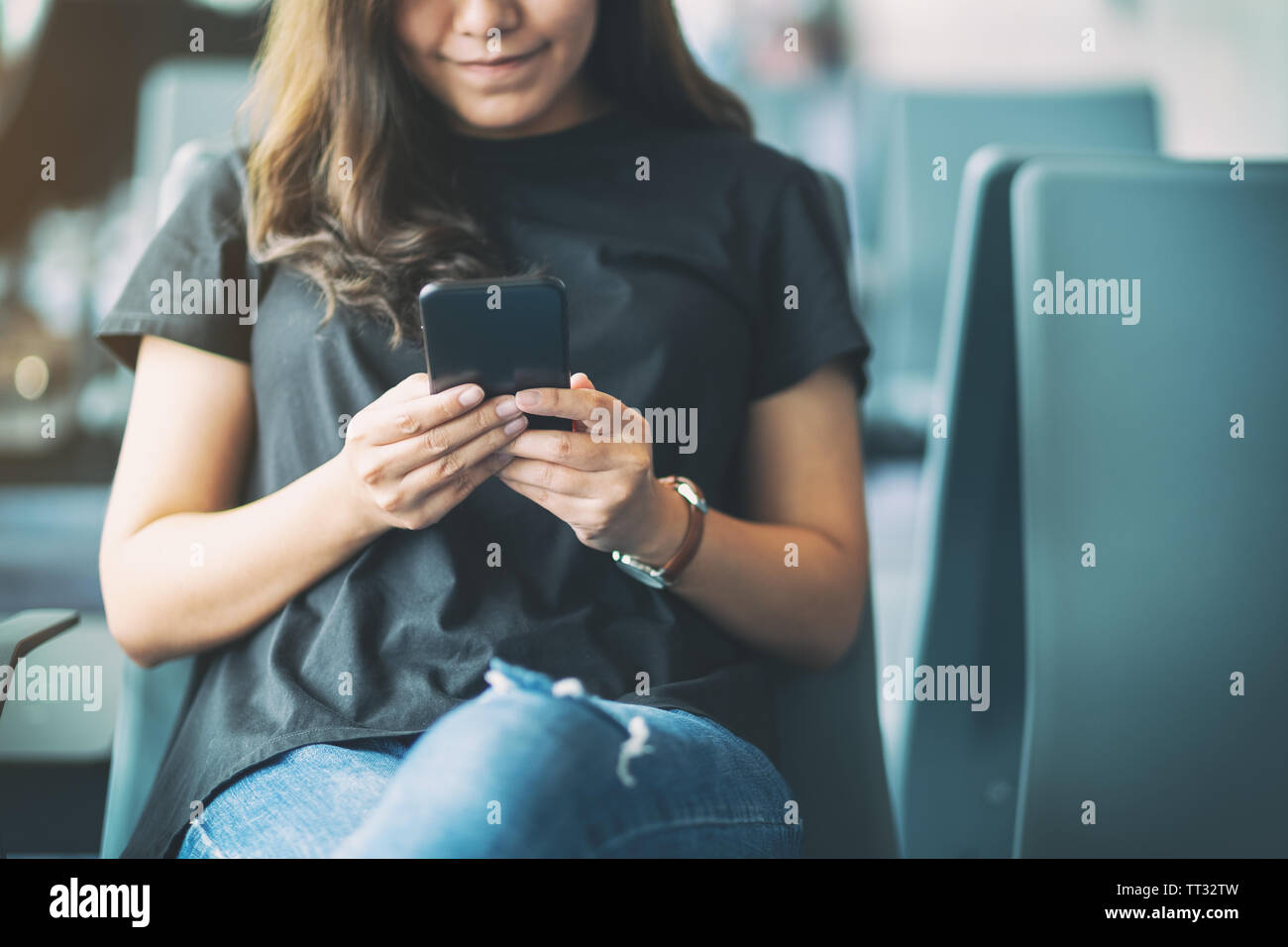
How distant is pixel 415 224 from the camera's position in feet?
3.28

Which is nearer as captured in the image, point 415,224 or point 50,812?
point 415,224

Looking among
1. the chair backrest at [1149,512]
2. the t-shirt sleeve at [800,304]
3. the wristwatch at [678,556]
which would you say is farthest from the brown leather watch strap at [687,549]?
the chair backrest at [1149,512]

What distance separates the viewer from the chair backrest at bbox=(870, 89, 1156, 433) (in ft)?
6.37

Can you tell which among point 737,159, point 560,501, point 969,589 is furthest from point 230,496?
point 969,589

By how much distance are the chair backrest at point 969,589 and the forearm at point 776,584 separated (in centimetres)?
16

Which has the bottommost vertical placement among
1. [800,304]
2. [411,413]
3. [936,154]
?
[411,413]

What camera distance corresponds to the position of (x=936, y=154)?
206cm

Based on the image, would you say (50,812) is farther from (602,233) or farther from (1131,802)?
(1131,802)

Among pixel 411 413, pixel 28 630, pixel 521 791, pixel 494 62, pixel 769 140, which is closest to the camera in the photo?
pixel 521 791

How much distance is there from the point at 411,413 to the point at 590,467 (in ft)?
0.42

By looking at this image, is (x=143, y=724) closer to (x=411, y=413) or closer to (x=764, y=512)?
(x=411, y=413)

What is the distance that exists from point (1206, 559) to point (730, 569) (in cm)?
44
